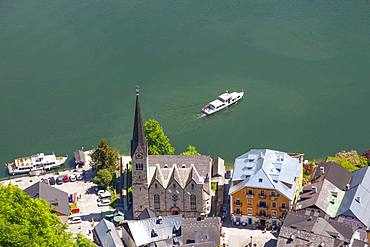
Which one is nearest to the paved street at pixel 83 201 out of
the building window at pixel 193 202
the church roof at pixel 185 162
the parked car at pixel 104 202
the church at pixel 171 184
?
the parked car at pixel 104 202

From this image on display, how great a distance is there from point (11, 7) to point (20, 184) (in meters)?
70.7

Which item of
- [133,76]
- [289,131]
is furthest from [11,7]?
[289,131]

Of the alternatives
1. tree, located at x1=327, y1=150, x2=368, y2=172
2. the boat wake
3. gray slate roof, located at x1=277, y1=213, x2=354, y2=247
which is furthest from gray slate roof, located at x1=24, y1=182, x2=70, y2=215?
tree, located at x1=327, y1=150, x2=368, y2=172

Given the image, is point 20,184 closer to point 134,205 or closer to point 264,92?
point 134,205

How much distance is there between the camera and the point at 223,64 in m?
132

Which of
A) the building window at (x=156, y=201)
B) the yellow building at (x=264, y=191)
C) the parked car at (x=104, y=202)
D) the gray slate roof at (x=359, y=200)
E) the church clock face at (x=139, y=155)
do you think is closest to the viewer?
the gray slate roof at (x=359, y=200)

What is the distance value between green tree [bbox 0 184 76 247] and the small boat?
55641mm

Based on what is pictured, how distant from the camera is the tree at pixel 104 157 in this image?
99.1m

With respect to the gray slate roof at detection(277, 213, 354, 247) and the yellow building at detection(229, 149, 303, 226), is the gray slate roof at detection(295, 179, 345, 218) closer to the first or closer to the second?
the yellow building at detection(229, 149, 303, 226)

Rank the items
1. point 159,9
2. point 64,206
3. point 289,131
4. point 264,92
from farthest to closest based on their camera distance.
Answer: point 159,9 → point 264,92 → point 289,131 → point 64,206

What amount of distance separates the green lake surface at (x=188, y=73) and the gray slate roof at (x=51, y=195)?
1514 centimetres

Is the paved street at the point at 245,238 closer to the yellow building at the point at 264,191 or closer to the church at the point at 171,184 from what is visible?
the yellow building at the point at 264,191

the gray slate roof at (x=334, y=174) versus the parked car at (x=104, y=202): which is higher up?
the gray slate roof at (x=334, y=174)

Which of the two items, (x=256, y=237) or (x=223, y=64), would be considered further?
(x=223, y=64)
